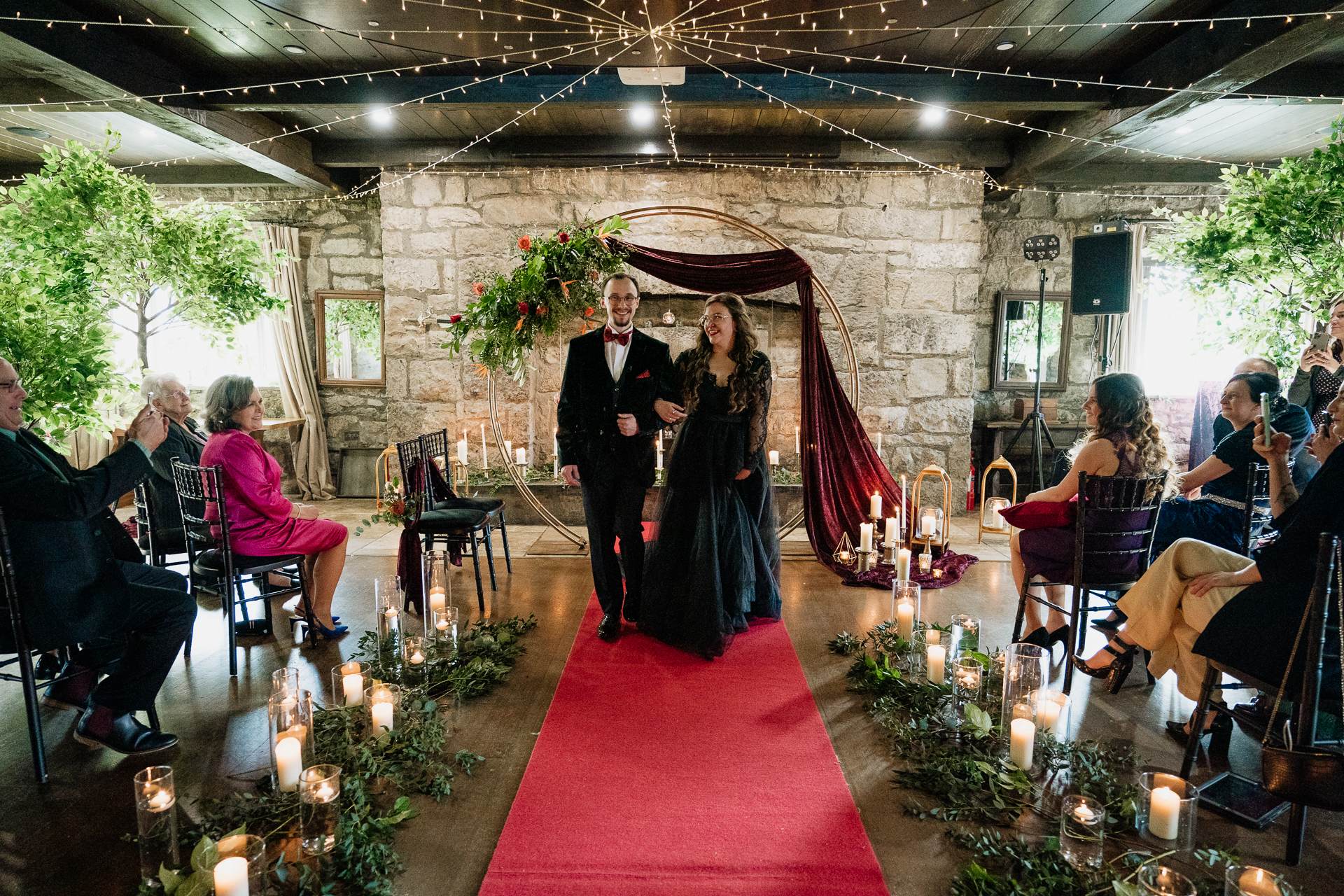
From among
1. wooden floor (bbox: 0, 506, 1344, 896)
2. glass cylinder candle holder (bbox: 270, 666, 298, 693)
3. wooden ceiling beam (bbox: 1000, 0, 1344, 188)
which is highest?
wooden ceiling beam (bbox: 1000, 0, 1344, 188)

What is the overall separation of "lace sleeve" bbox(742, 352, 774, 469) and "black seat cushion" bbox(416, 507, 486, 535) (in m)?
1.57

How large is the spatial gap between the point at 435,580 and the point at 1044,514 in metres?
2.93

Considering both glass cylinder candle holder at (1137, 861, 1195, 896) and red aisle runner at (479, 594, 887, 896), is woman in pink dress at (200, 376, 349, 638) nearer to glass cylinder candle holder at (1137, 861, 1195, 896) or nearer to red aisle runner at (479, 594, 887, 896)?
red aisle runner at (479, 594, 887, 896)

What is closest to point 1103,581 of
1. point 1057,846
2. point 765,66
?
point 1057,846

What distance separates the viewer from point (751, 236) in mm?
6180

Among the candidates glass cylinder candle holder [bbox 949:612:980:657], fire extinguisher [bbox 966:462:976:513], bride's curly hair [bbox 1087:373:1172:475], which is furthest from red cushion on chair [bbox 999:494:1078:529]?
fire extinguisher [bbox 966:462:976:513]

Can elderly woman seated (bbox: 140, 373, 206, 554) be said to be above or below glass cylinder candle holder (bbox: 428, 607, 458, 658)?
above

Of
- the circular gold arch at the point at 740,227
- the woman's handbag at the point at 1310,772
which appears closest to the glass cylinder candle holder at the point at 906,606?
the woman's handbag at the point at 1310,772

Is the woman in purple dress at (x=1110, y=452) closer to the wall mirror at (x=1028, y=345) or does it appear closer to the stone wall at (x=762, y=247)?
the stone wall at (x=762, y=247)

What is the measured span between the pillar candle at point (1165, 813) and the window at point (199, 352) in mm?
7512

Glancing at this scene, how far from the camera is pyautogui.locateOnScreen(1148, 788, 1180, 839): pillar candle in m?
1.91

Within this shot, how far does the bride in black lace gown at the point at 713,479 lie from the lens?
11.5 feet

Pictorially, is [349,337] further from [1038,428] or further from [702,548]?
[1038,428]

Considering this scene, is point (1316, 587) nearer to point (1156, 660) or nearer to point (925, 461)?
point (1156, 660)
